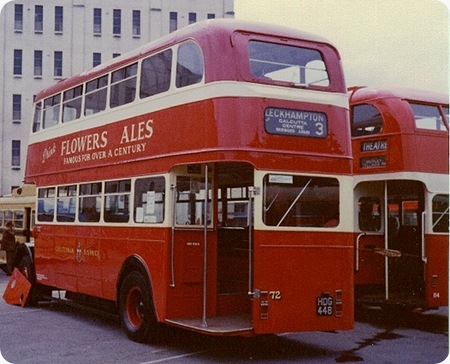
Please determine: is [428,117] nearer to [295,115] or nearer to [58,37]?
[295,115]

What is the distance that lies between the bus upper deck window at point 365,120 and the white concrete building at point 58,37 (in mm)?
2928

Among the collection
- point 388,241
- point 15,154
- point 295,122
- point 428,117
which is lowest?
point 388,241

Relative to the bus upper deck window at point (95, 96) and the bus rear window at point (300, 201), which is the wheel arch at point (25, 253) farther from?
the bus rear window at point (300, 201)

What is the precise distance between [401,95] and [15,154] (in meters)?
36.5

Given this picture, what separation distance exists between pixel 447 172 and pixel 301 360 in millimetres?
4869

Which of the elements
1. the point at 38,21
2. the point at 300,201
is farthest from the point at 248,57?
the point at 38,21

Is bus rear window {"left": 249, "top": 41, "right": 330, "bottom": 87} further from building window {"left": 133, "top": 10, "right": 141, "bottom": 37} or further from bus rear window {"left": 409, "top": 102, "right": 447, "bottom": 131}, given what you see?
building window {"left": 133, "top": 10, "right": 141, "bottom": 37}

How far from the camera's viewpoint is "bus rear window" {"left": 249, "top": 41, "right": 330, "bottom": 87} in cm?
945

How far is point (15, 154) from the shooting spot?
4597cm

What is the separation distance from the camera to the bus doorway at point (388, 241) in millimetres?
13188

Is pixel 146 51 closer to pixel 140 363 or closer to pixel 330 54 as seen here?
pixel 330 54

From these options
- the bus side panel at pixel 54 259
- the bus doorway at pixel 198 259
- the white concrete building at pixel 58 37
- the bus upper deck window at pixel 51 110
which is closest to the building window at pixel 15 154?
the white concrete building at pixel 58 37

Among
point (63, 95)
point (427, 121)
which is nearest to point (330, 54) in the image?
point (427, 121)

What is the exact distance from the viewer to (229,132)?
29.8ft
